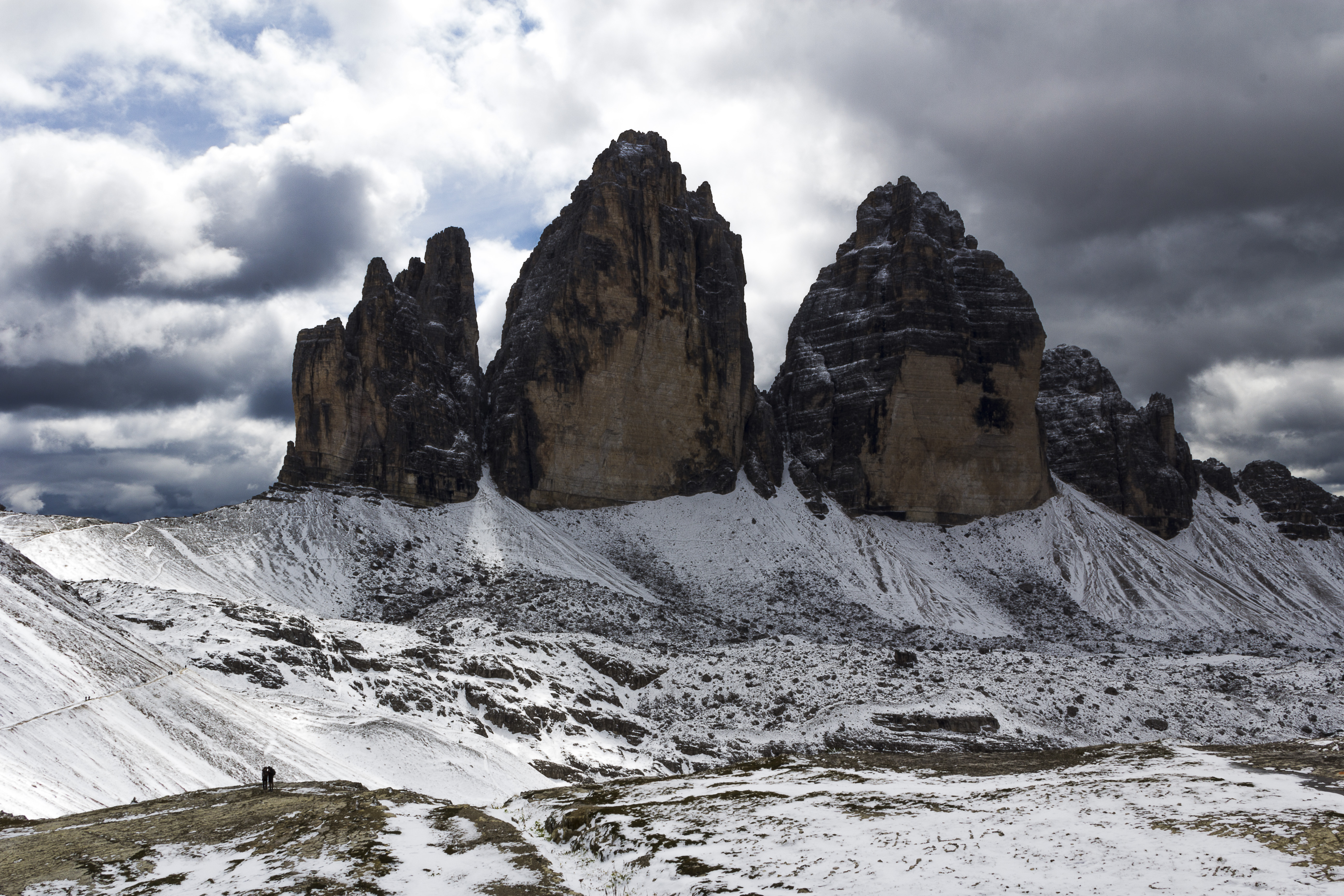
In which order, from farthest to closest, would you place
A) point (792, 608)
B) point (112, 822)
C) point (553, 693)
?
point (792, 608) → point (553, 693) → point (112, 822)

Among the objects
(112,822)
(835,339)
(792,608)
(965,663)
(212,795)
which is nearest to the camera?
(112,822)

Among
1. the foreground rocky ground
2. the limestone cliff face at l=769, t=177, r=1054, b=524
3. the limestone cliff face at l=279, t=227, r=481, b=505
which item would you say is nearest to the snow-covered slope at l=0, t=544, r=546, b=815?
the foreground rocky ground

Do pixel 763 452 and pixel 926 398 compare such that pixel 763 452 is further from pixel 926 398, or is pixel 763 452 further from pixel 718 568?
pixel 718 568

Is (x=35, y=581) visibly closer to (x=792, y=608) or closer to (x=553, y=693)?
(x=553, y=693)

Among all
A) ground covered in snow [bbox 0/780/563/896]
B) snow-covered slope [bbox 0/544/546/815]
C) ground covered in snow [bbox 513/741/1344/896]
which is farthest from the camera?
snow-covered slope [bbox 0/544/546/815]

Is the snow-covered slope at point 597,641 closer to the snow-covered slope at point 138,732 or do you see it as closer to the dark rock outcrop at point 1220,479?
the snow-covered slope at point 138,732

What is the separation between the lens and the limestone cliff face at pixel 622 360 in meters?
93.0

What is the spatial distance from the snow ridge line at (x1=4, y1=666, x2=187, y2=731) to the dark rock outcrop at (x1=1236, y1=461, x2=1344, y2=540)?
129614 mm

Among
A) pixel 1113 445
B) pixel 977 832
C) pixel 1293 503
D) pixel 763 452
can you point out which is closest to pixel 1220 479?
pixel 1293 503

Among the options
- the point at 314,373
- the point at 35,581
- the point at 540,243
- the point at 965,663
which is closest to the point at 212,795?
the point at 35,581

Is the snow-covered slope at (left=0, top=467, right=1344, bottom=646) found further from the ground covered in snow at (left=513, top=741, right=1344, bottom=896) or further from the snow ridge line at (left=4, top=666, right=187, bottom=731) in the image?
the ground covered in snow at (left=513, top=741, right=1344, bottom=896)

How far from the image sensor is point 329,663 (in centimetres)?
4300

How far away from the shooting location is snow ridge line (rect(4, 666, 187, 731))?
26.8 meters

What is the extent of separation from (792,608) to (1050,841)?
6177 cm
